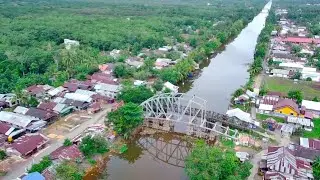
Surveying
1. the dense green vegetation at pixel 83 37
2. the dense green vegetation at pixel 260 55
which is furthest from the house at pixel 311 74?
the dense green vegetation at pixel 83 37

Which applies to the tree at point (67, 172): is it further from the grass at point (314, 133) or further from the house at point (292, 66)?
the house at point (292, 66)

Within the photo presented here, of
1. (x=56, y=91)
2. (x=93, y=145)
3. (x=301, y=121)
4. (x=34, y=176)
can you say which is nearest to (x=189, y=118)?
(x=93, y=145)

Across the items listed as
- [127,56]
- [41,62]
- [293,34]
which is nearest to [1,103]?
[41,62]

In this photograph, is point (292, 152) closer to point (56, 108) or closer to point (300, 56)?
point (56, 108)

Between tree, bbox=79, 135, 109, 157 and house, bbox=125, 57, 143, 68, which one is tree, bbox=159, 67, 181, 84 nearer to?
house, bbox=125, 57, 143, 68

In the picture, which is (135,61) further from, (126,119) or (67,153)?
(67,153)
